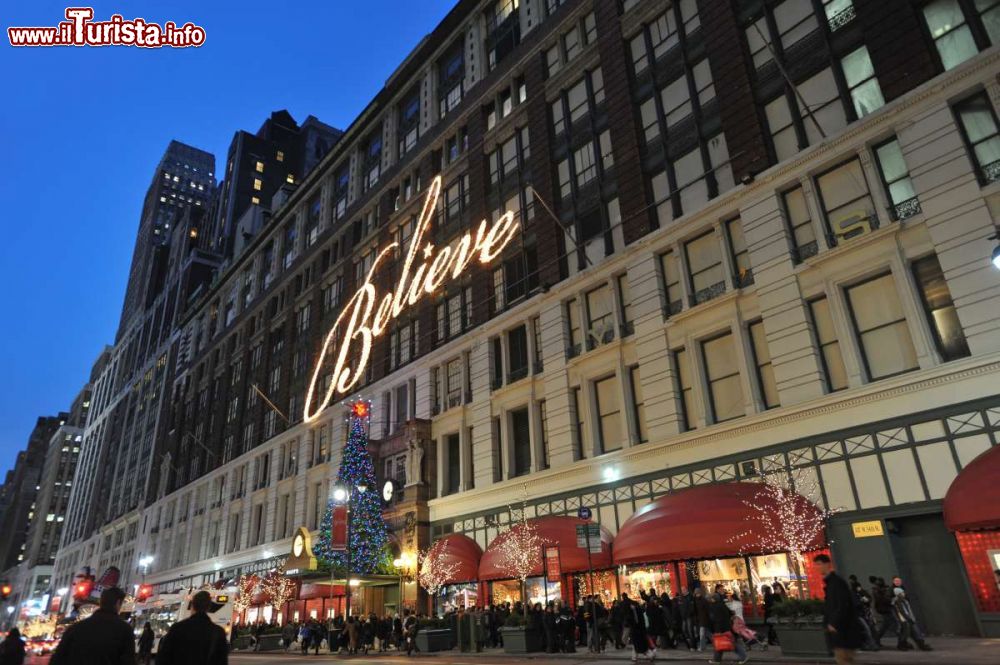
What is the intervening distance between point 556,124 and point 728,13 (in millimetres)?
11149

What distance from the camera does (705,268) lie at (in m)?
27.5

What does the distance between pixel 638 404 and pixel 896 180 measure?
1261cm

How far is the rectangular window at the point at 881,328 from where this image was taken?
2114 cm

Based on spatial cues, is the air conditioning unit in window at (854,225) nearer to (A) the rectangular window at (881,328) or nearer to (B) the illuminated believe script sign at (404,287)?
(A) the rectangular window at (881,328)

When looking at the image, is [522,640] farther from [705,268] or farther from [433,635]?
[705,268]

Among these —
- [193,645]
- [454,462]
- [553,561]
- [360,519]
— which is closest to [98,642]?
[193,645]

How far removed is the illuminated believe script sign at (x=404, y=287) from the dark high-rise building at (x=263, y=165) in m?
50.4

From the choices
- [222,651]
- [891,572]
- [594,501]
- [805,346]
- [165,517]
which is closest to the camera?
[222,651]

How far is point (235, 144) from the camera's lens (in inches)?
4929

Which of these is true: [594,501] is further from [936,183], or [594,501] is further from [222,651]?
[222,651]

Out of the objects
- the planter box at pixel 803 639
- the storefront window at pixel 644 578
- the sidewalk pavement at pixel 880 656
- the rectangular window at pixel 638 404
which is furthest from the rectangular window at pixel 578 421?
the planter box at pixel 803 639

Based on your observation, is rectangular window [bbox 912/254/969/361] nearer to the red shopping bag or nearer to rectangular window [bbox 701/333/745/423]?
rectangular window [bbox 701/333/745/423]

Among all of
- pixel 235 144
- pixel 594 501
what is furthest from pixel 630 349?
pixel 235 144

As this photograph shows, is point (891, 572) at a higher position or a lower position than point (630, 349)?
lower
